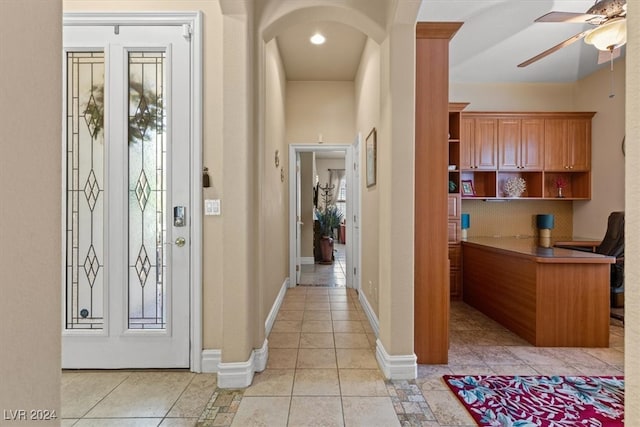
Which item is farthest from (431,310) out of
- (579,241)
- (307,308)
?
(579,241)

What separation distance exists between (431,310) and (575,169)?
378 centimetres

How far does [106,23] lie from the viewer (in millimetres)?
2311

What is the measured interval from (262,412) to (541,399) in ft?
5.66

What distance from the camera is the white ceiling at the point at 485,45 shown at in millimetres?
3090

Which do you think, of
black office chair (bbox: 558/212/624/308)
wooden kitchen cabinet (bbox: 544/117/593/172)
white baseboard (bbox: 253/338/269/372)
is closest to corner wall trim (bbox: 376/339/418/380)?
white baseboard (bbox: 253/338/269/372)

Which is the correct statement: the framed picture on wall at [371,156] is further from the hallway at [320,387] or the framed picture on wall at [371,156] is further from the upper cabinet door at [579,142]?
the upper cabinet door at [579,142]

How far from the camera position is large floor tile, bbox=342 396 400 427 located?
181 cm

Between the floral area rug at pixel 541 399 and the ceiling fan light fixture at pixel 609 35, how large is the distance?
8.04ft

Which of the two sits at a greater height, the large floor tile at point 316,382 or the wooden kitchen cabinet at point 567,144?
the wooden kitchen cabinet at point 567,144

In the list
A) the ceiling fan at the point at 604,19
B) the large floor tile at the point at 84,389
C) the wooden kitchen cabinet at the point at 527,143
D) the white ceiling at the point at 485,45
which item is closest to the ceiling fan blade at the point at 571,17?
the ceiling fan at the point at 604,19

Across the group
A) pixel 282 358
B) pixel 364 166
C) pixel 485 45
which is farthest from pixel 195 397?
pixel 485 45
